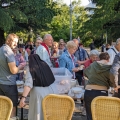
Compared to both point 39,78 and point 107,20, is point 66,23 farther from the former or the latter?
point 39,78

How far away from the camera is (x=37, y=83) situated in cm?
368

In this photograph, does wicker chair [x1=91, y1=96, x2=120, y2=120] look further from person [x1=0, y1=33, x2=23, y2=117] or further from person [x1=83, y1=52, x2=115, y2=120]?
person [x1=0, y1=33, x2=23, y2=117]

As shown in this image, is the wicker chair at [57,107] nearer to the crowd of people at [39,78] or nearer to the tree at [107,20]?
the crowd of people at [39,78]

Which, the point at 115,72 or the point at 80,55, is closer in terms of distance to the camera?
the point at 115,72

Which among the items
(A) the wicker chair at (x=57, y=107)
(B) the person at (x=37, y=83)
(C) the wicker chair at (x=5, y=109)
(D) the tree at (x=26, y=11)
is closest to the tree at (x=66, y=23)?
(D) the tree at (x=26, y=11)

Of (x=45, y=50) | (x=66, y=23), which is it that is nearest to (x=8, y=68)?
(x=45, y=50)

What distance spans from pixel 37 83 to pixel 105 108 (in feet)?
3.20

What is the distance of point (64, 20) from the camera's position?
44.4m

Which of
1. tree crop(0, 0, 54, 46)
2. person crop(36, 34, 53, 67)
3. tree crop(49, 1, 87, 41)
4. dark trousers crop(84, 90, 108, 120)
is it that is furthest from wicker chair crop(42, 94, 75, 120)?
tree crop(49, 1, 87, 41)

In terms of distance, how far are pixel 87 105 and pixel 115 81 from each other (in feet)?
2.02

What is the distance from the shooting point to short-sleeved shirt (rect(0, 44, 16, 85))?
4.16 meters

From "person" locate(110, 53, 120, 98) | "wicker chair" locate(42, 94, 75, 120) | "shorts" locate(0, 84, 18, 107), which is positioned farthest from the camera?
"shorts" locate(0, 84, 18, 107)

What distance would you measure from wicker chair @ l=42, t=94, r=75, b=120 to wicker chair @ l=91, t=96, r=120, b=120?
280 mm

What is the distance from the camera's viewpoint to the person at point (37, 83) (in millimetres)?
3629
